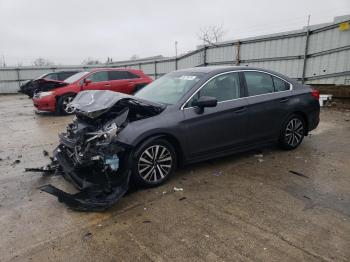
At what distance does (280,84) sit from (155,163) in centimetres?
293

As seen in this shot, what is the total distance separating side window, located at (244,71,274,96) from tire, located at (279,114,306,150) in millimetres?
725

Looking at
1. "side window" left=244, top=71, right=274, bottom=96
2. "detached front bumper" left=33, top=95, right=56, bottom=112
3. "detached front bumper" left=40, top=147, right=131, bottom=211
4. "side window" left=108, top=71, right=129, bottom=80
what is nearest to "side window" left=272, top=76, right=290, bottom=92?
"side window" left=244, top=71, right=274, bottom=96

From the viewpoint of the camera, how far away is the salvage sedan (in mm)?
3758

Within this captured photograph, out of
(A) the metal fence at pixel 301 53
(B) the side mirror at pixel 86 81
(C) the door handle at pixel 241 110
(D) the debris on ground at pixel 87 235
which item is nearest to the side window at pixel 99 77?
(B) the side mirror at pixel 86 81

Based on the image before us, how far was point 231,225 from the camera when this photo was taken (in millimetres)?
3219

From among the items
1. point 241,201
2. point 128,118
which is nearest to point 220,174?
point 241,201

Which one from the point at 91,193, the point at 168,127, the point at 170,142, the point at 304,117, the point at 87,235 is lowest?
the point at 87,235

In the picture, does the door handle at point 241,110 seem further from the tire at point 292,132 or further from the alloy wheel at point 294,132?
the alloy wheel at point 294,132

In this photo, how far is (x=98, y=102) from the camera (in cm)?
415

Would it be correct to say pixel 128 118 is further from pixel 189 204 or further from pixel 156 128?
pixel 189 204

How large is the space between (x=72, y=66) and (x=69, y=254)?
25625mm

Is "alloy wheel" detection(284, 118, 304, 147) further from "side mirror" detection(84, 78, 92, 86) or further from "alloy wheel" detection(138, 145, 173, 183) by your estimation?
"side mirror" detection(84, 78, 92, 86)

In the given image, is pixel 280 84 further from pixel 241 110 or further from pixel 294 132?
pixel 241 110

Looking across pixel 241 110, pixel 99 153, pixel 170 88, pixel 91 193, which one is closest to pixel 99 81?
pixel 170 88
